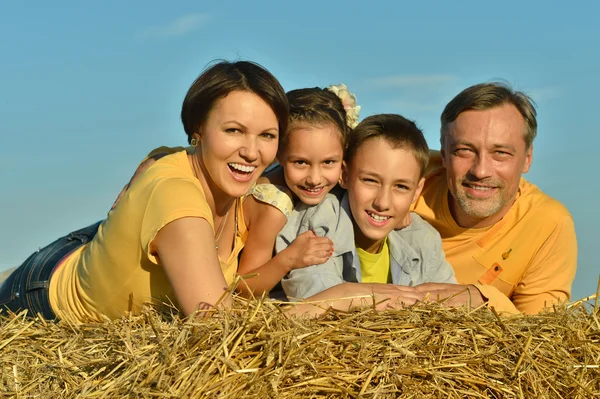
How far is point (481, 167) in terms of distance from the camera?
18.3 feet

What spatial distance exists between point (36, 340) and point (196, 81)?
71.1 inches

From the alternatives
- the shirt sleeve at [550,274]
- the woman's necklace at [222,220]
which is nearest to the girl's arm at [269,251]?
the woman's necklace at [222,220]

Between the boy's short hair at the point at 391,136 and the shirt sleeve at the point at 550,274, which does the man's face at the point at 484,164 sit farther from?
the boy's short hair at the point at 391,136

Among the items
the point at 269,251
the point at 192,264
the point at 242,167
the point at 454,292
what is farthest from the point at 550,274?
the point at 192,264

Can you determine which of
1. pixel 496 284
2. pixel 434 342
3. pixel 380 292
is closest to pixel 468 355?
pixel 434 342

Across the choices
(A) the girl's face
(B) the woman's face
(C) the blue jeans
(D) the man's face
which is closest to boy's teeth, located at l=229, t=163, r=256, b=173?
(B) the woman's face

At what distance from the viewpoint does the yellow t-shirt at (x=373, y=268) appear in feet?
17.0

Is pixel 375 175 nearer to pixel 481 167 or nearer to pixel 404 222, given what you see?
pixel 404 222

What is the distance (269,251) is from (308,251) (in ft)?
1.11

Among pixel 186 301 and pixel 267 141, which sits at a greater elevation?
pixel 267 141

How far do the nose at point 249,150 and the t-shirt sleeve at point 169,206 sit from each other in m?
0.52

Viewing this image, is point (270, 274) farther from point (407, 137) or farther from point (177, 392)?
point (177, 392)

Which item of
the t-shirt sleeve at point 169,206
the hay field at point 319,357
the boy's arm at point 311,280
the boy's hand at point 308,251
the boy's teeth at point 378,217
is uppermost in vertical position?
the t-shirt sleeve at point 169,206

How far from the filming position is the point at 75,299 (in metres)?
4.60
